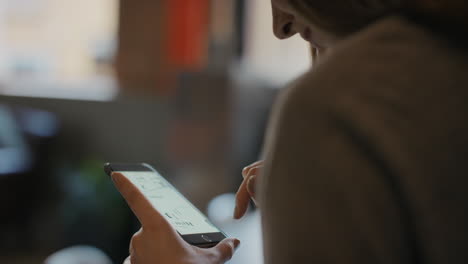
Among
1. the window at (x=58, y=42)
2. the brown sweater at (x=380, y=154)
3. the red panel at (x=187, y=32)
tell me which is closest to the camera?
the brown sweater at (x=380, y=154)

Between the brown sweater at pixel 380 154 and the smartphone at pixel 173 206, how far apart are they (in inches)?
9.8

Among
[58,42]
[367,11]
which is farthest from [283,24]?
[58,42]

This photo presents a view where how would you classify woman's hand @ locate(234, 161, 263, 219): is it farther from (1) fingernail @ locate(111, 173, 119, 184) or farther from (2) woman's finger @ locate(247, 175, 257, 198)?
(1) fingernail @ locate(111, 173, 119, 184)

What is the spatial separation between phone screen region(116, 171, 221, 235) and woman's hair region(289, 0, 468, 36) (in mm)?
258

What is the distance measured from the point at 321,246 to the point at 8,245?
9.43ft

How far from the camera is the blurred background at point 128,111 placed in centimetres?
288

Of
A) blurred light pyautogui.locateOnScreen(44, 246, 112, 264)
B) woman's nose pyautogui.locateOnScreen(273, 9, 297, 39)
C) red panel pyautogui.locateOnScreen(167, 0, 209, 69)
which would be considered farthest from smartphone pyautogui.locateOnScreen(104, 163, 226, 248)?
red panel pyautogui.locateOnScreen(167, 0, 209, 69)

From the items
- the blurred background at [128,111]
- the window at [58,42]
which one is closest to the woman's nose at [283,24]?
the blurred background at [128,111]

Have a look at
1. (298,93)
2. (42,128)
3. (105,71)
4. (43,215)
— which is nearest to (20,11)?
(105,71)

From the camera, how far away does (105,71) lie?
3.91 meters

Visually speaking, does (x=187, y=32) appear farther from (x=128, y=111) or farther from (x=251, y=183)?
(x=251, y=183)

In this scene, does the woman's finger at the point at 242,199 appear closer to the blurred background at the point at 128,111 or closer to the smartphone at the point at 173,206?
the smartphone at the point at 173,206

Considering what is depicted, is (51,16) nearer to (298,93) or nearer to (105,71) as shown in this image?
(105,71)

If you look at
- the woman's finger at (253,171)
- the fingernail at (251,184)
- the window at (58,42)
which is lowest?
the window at (58,42)
